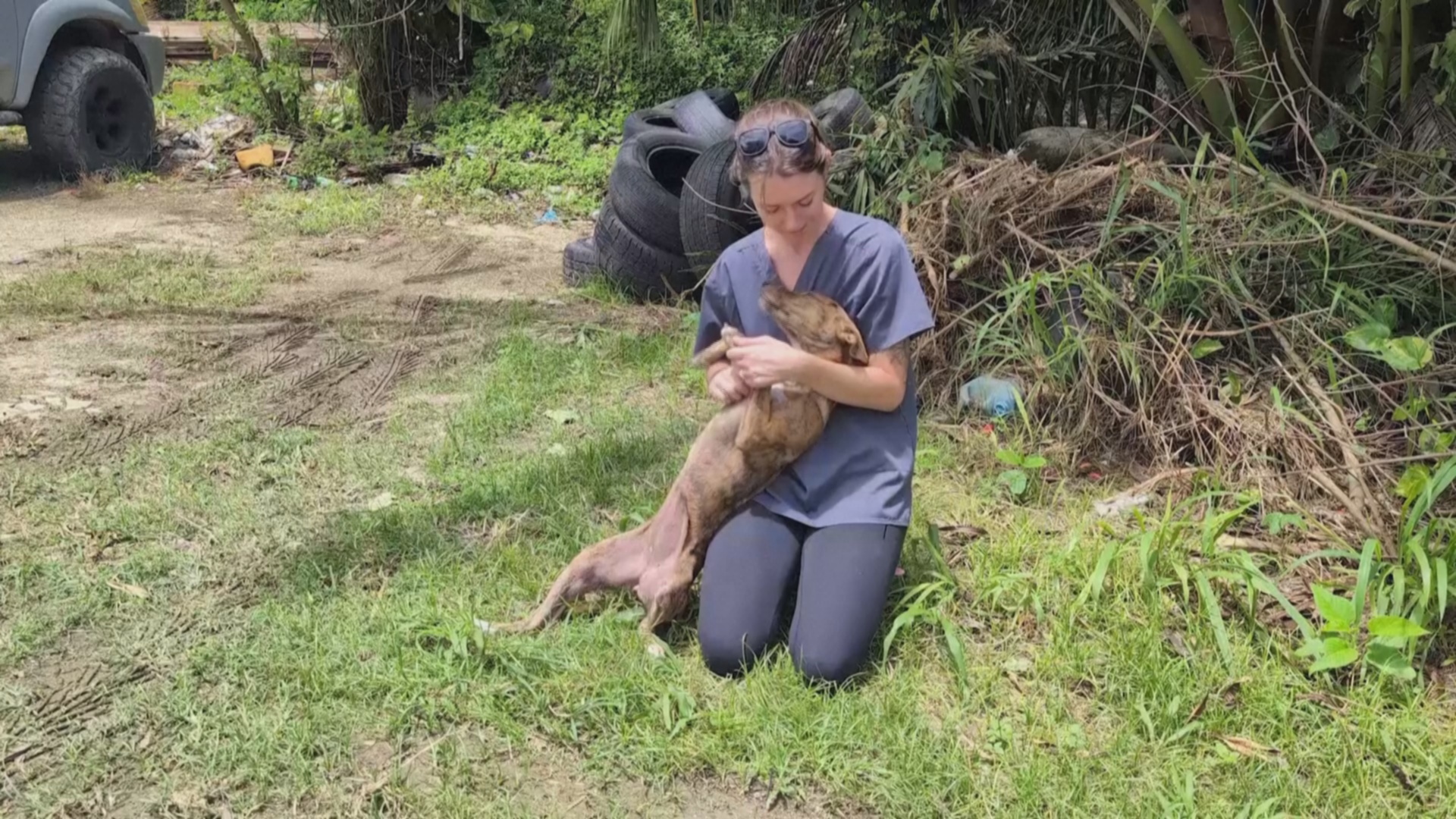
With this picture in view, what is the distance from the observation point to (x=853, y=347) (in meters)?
2.51

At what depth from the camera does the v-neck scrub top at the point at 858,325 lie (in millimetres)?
2551

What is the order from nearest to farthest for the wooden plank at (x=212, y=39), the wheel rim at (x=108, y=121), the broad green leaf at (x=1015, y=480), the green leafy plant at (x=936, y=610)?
the green leafy plant at (x=936, y=610) → the broad green leaf at (x=1015, y=480) → the wheel rim at (x=108, y=121) → the wooden plank at (x=212, y=39)

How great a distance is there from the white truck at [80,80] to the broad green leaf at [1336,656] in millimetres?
8939

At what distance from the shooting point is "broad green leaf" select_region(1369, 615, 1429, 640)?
7.95ft

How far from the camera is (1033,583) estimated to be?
114 inches

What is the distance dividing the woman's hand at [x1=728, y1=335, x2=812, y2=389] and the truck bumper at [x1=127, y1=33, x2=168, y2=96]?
892cm

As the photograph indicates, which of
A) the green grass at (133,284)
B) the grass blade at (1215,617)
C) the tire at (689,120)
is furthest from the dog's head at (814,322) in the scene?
the green grass at (133,284)

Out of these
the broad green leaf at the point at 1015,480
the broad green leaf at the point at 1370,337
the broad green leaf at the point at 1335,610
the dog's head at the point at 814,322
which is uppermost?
the dog's head at the point at 814,322

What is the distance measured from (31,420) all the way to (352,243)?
313 cm

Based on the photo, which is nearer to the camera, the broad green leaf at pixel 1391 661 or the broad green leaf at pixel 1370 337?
Answer: the broad green leaf at pixel 1391 661

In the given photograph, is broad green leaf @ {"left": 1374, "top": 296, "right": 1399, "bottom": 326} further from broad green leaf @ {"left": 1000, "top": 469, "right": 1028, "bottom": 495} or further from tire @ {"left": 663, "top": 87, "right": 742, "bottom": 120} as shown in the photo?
tire @ {"left": 663, "top": 87, "right": 742, "bottom": 120}

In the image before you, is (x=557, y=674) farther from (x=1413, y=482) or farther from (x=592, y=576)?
(x=1413, y=482)

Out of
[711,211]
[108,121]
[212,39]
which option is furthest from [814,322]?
[212,39]

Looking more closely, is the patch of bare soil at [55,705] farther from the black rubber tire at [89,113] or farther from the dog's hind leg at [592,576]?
the black rubber tire at [89,113]
